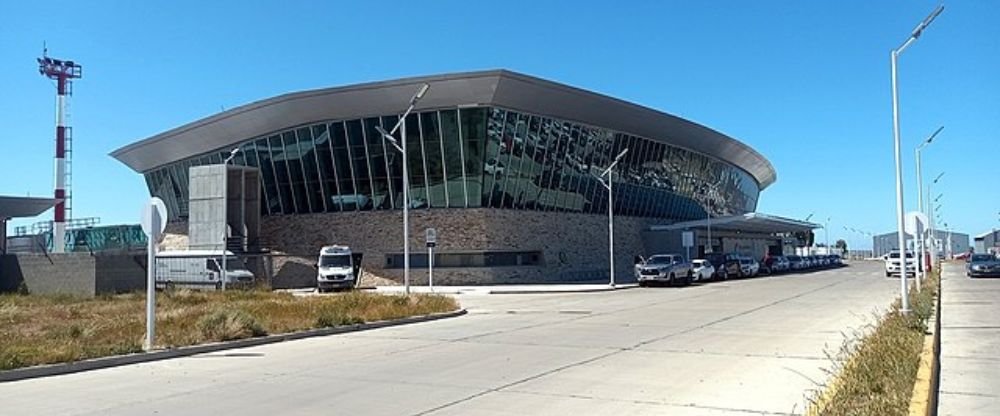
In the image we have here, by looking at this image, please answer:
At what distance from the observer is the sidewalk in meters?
9.02

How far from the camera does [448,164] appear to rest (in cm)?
5044

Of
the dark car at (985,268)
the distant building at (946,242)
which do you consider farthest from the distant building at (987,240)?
the dark car at (985,268)

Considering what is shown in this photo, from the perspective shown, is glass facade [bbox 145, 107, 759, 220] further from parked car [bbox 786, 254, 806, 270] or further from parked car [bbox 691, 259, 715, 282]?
parked car [bbox 786, 254, 806, 270]

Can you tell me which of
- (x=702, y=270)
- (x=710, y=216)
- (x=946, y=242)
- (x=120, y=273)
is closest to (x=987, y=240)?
(x=946, y=242)

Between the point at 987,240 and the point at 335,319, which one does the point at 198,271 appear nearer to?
the point at 335,319

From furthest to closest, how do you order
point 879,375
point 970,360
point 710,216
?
point 710,216 → point 970,360 → point 879,375

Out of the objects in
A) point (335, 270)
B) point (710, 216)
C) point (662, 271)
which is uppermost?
point (710, 216)

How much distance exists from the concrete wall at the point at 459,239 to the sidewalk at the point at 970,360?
2935 cm

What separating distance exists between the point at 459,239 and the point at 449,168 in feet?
14.5

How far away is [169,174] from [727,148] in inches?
1951

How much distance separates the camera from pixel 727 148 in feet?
254

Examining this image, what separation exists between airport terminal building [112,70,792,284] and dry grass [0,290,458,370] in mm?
22542

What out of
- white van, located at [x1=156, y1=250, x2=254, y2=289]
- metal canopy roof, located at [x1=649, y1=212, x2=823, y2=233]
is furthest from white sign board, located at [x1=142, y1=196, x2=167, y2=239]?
metal canopy roof, located at [x1=649, y1=212, x2=823, y2=233]

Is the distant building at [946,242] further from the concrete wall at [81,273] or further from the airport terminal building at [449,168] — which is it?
the concrete wall at [81,273]
